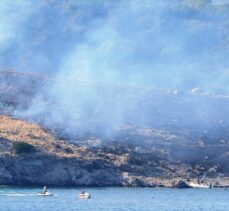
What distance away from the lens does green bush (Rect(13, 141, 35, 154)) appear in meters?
114

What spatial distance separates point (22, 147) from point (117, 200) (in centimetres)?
2722

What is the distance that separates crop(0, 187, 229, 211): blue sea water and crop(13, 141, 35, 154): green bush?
9.02m

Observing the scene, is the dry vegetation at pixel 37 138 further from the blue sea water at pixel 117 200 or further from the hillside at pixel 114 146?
the blue sea water at pixel 117 200

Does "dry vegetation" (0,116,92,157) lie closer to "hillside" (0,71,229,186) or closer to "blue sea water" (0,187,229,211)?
"hillside" (0,71,229,186)

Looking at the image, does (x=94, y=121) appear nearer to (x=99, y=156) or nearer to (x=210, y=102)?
(x=99, y=156)

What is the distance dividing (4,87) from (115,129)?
30.6m

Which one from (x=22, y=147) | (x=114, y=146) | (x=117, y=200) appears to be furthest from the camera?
(x=114, y=146)

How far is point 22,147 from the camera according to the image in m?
114

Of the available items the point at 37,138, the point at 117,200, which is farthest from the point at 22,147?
the point at 117,200

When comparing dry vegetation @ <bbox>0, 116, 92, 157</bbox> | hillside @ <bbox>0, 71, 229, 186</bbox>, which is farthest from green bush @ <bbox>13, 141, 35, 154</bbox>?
dry vegetation @ <bbox>0, 116, 92, 157</bbox>

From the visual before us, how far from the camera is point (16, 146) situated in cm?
11462

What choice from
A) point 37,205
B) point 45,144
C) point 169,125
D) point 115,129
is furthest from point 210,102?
point 37,205

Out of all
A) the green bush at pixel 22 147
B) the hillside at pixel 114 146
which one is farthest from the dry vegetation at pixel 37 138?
the green bush at pixel 22 147

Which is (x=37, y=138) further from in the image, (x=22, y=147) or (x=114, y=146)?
(x=114, y=146)
